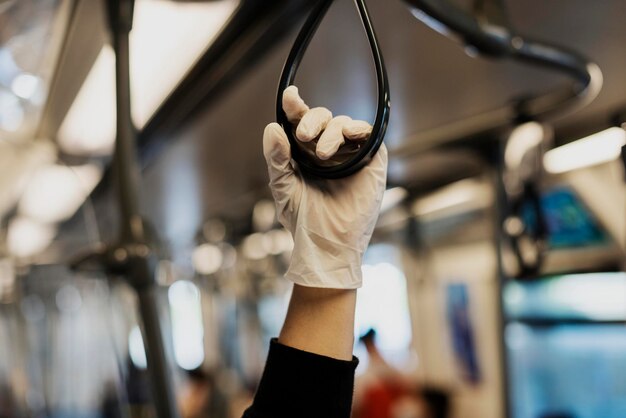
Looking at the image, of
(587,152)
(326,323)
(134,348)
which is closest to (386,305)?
(134,348)

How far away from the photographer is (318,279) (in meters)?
0.68

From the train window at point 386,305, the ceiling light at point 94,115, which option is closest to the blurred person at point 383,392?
the train window at point 386,305

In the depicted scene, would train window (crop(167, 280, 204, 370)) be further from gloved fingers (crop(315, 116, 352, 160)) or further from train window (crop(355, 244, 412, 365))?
gloved fingers (crop(315, 116, 352, 160))

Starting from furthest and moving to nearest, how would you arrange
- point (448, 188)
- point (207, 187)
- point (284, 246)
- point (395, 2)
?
point (284, 246), point (448, 188), point (207, 187), point (395, 2)

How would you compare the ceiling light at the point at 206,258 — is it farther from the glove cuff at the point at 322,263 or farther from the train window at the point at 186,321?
the glove cuff at the point at 322,263

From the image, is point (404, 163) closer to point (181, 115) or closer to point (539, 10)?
point (181, 115)

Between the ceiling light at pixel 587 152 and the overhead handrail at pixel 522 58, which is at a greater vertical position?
the ceiling light at pixel 587 152

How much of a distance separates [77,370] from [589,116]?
4971 mm

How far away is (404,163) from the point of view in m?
3.21

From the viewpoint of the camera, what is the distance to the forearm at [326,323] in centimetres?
71

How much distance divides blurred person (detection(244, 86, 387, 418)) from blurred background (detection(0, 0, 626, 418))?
1.51 feet

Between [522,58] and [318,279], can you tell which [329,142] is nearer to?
[318,279]

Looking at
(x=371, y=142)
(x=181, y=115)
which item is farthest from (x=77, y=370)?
(x=371, y=142)

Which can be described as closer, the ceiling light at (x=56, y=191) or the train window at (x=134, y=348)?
the ceiling light at (x=56, y=191)
